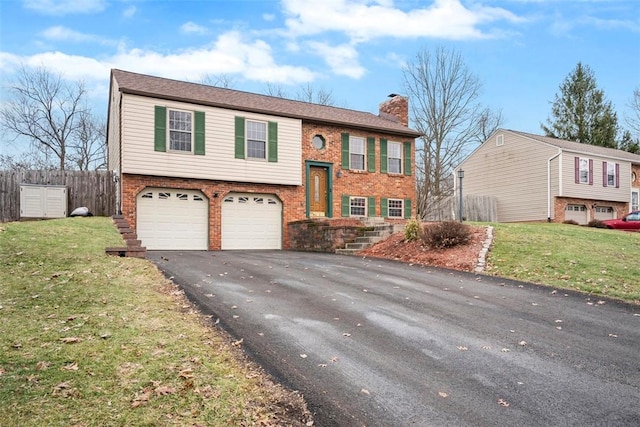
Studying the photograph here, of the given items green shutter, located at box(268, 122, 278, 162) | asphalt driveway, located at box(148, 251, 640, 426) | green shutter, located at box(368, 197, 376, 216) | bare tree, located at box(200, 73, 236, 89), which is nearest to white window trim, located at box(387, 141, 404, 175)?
green shutter, located at box(368, 197, 376, 216)

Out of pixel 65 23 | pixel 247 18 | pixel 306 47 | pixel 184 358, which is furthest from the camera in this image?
pixel 306 47

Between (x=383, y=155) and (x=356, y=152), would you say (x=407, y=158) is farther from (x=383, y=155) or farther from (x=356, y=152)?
(x=356, y=152)

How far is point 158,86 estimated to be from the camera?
16000 millimetres

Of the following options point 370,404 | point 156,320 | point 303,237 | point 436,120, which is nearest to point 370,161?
point 303,237

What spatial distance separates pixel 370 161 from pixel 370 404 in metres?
16.1

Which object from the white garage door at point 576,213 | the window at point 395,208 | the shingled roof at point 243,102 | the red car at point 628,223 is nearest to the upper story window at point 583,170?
the white garage door at point 576,213

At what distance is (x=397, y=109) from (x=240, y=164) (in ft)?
30.5

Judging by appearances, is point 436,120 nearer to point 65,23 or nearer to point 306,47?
point 306,47

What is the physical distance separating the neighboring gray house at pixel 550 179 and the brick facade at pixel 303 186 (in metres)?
8.92

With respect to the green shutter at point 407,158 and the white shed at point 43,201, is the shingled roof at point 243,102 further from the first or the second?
the white shed at point 43,201

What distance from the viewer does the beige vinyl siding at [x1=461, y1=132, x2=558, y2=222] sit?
2434 cm

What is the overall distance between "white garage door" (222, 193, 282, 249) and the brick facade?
0.25 m

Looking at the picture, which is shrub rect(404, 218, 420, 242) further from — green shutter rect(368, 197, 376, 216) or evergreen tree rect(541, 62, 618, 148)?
evergreen tree rect(541, 62, 618, 148)

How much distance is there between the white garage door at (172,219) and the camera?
1497 cm
